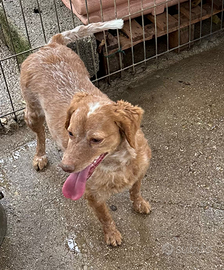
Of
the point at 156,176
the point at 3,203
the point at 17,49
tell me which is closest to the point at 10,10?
the point at 17,49

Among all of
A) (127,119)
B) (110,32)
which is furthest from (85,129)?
(110,32)

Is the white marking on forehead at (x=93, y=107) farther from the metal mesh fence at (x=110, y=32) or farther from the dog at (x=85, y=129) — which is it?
the metal mesh fence at (x=110, y=32)

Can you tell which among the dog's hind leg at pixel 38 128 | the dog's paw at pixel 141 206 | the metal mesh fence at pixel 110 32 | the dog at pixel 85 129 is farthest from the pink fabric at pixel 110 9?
the dog's paw at pixel 141 206

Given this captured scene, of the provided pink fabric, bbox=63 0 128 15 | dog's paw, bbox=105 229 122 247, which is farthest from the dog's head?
pink fabric, bbox=63 0 128 15

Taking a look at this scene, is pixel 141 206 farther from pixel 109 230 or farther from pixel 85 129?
pixel 85 129

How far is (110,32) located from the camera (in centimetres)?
434

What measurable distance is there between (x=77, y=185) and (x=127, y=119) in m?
0.56

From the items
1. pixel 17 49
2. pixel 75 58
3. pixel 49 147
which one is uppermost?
pixel 75 58

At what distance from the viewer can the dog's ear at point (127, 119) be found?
2.19m

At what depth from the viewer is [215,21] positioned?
4992 millimetres

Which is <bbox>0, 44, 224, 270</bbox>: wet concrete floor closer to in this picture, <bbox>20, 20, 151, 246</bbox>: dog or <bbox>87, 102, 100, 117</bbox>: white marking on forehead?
<bbox>20, 20, 151, 246</bbox>: dog

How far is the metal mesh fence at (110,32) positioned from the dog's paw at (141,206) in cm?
177

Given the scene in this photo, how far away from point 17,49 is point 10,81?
0.43m

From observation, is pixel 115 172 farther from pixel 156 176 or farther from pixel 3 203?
pixel 3 203
